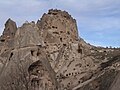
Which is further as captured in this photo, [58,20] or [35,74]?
[58,20]

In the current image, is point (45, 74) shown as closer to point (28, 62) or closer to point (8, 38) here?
point (28, 62)

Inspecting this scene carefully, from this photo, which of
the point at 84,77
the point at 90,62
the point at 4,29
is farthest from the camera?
the point at 4,29

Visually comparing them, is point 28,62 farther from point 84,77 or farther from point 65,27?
point 65,27

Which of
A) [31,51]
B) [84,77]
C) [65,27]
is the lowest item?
[84,77]

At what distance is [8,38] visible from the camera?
212 ft

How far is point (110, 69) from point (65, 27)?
27.7m

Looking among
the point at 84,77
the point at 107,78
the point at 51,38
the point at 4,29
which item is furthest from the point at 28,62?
the point at 4,29

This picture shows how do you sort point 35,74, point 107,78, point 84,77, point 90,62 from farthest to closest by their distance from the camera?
1. point 90,62
2. point 84,77
3. point 35,74
4. point 107,78

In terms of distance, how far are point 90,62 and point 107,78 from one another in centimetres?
1789

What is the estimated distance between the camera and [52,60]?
6016 cm

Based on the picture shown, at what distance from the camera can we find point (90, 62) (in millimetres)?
52438

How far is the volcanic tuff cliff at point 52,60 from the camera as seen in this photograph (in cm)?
3553

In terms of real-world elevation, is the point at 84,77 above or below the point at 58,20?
below

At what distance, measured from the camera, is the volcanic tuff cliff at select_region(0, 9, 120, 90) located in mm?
35531
